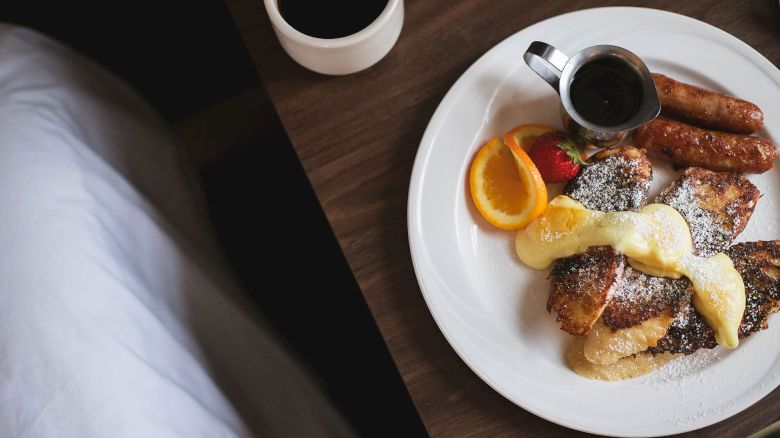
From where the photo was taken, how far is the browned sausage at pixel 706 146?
1.16 metres

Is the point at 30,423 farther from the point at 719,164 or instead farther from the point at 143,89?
the point at 719,164

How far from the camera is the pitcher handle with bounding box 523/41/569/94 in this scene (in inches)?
43.9

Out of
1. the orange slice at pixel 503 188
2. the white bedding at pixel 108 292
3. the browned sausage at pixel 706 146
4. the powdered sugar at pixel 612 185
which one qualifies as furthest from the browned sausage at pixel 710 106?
the white bedding at pixel 108 292

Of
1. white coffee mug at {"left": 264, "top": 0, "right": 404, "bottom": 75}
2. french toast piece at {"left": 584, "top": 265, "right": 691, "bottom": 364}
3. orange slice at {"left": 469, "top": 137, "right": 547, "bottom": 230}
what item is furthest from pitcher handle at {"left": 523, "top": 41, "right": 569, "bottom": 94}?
french toast piece at {"left": 584, "top": 265, "right": 691, "bottom": 364}

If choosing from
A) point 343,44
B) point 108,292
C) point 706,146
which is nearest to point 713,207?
point 706,146

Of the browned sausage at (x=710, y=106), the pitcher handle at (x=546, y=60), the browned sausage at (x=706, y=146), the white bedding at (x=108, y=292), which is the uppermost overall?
the pitcher handle at (x=546, y=60)

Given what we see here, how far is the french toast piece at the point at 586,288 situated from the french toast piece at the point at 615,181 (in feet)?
0.31

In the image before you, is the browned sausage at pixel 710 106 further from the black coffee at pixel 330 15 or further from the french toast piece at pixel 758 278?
the black coffee at pixel 330 15

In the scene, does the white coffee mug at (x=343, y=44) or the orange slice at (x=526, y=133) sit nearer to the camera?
the white coffee mug at (x=343, y=44)

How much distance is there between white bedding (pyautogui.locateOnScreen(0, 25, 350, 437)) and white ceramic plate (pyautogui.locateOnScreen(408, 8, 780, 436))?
0.46m

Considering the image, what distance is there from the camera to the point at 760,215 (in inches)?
47.5

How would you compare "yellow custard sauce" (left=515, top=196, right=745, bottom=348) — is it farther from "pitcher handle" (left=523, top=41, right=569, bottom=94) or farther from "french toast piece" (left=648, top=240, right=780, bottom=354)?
"pitcher handle" (left=523, top=41, right=569, bottom=94)

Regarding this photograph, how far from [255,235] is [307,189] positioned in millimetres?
212

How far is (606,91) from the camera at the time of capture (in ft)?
3.77
